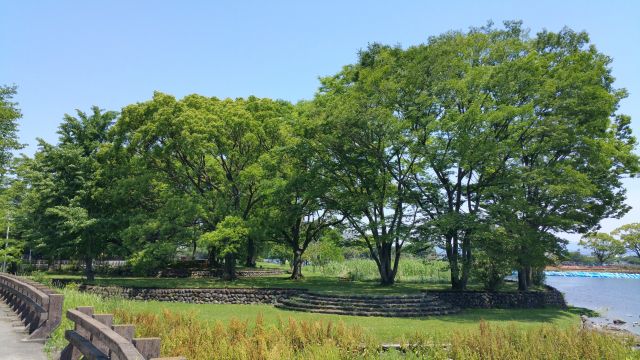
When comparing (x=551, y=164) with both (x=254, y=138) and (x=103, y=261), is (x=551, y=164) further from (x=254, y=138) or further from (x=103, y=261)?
(x=103, y=261)

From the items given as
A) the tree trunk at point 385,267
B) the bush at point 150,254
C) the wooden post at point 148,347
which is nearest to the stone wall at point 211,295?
the bush at point 150,254

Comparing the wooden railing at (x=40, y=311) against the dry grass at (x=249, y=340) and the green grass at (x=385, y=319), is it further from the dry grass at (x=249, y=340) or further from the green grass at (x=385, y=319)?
the dry grass at (x=249, y=340)

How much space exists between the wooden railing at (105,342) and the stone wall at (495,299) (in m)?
23.1

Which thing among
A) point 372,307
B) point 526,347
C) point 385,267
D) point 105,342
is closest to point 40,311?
point 105,342

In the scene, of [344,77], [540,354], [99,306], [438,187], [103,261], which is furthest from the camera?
[103,261]

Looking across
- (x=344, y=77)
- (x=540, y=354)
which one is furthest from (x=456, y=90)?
(x=540, y=354)

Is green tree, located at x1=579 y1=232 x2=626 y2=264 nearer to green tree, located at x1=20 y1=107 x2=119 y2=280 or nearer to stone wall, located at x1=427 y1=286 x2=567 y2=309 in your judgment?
stone wall, located at x1=427 y1=286 x2=567 y2=309

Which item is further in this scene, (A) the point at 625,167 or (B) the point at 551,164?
(A) the point at 625,167

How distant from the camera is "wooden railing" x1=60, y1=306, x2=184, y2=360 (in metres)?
5.82

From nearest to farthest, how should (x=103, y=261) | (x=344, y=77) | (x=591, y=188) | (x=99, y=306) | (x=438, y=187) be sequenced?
(x=99, y=306), (x=591, y=188), (x=438, y=187), (x=344, y=77), (x=103, y=261)

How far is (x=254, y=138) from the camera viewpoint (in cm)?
3619

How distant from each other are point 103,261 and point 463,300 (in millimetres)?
45217

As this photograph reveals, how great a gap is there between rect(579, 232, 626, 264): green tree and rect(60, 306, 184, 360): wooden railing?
121501 mm

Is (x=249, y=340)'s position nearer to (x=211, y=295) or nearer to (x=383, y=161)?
(x=211, y=295)
